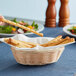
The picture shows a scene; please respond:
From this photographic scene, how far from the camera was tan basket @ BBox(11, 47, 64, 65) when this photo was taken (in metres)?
0.91

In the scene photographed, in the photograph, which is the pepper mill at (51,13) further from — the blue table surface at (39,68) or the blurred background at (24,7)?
the blurred background at (24,7)

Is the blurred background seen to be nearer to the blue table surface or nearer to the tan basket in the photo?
the blue table surface

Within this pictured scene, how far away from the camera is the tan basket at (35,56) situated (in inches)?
35.7

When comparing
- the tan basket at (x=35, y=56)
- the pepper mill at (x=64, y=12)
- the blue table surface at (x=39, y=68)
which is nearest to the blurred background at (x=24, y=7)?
the pepper mill at (x=64, y=12)

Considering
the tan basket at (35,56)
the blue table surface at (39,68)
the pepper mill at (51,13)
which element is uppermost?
the pepper mill at (51,13)

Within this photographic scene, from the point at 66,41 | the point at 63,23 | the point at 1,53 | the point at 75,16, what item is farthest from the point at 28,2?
the point at 66,41

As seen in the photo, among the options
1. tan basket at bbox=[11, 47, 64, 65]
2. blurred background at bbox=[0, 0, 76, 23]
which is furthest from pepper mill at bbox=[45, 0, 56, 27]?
blurred background at bbox=[0, 0, 76, 23]

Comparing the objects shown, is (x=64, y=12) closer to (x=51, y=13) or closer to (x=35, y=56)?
(x=51, y=13)

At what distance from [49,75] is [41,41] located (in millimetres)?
221

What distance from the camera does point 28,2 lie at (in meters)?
3.49

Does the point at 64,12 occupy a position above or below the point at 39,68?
above

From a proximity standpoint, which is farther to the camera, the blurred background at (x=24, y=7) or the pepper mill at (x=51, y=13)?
the blurred background at (x=24, y=7)

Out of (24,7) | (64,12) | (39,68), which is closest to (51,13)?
(64,12)

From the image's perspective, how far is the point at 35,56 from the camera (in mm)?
912
